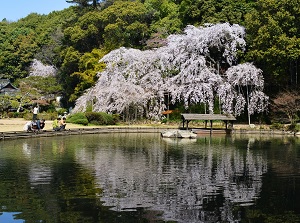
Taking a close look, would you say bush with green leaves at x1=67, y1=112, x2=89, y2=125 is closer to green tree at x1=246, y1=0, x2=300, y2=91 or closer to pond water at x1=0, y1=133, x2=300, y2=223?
pond water at x1=0, y1=133, x2=300, y2=223

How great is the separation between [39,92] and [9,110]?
4.53 m

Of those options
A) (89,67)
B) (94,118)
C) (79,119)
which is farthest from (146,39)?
(79,119)

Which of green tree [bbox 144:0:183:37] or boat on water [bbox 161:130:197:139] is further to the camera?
green tree [bbox 144:0:183:37]

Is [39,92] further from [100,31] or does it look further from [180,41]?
[180,41]

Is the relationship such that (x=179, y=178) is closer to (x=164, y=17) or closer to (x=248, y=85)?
(x=248, y=85)

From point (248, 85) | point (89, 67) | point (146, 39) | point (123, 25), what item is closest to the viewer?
point (248, 85)

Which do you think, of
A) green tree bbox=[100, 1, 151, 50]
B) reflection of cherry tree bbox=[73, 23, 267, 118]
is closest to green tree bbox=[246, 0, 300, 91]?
reflection of cherry tree bbox=[73, 23, 267, 118]

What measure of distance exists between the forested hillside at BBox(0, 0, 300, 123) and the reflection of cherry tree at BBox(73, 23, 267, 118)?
1692 millimetres

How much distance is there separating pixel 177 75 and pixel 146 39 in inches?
472

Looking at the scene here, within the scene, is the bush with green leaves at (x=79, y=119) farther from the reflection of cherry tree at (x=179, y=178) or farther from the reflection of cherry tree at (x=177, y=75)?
the reflection of cherry tree at (x=179, y=178)

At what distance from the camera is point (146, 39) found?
5350cm

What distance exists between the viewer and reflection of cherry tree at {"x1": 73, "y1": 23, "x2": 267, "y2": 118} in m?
42.2

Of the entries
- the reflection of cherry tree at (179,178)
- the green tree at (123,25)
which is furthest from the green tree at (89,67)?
the reflection of cherry tree at (179,178)

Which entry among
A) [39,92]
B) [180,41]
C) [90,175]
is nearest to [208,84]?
[180,41]
